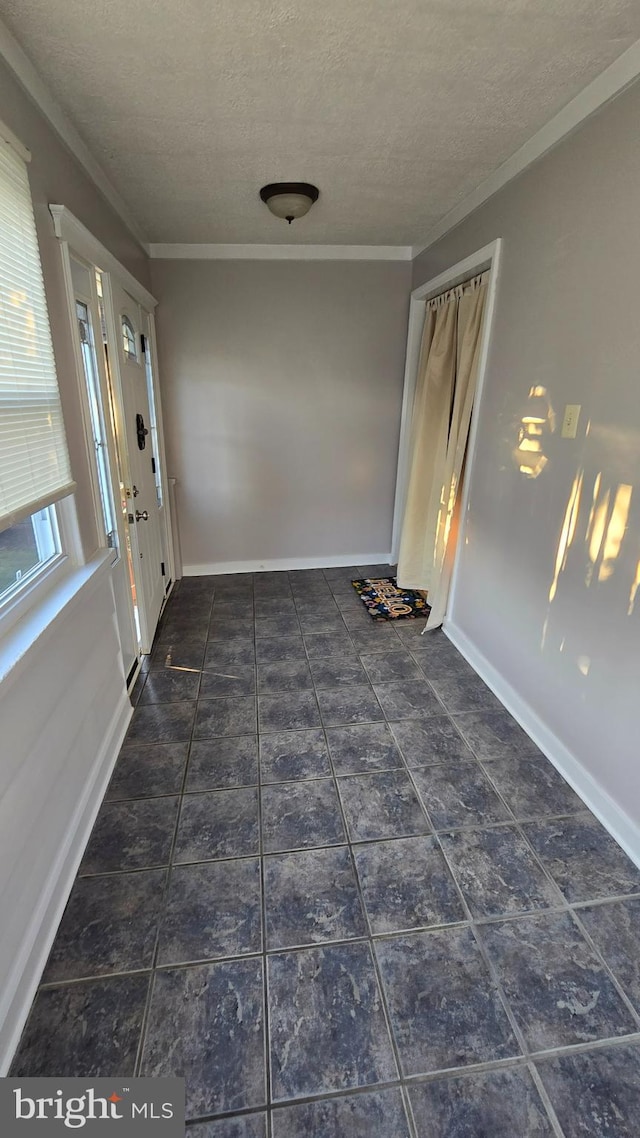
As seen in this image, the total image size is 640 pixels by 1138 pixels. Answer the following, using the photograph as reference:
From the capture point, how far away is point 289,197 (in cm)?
242

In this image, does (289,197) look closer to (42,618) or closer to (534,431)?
(534,431)

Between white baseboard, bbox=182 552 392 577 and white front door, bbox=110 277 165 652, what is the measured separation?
65 centimetres

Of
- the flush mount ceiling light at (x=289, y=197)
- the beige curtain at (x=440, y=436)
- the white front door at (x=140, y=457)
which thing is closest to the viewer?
the flush mount ceiling light at (x=289, y=197)

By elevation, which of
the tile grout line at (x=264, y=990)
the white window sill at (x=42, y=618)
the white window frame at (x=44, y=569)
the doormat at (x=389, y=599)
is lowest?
the tile grout line at (x=264, y=990)

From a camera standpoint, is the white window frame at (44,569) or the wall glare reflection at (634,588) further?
the wall glare reflection at (634,588)

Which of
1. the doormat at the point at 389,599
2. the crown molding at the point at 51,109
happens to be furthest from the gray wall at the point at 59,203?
the doormat at the point at 389,599

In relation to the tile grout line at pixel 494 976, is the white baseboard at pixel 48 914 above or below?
above

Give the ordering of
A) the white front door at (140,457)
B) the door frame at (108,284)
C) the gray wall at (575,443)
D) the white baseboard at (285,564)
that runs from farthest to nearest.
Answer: the white baseboard at (285,564) → the white front door at (140,457) → the door frame at (108,284) → the gray wall at (575,443)

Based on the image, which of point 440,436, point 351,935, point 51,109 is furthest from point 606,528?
point 51,109

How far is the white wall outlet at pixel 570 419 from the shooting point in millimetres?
1839

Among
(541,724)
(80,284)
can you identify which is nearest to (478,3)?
(80,284)

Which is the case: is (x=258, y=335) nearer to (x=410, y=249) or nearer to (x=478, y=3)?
(x=410, y=249)

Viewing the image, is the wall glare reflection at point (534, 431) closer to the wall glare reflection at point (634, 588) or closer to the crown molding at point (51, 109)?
the wall glare reflection at point (634, 588)

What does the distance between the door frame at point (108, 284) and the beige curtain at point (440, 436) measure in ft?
6.04
